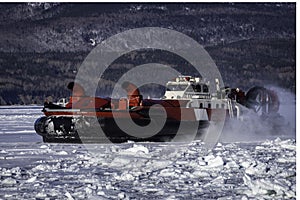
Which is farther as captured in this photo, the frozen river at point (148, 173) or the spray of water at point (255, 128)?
the spray of water at point (255, 128)

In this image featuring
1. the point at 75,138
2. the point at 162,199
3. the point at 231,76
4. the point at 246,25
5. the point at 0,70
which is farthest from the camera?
the point at 246,25

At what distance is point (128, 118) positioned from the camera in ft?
47.5

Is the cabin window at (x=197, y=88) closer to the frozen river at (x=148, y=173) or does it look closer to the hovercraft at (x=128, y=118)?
the hovercraft at (x=128, y=118)

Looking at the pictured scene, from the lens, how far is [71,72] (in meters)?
109

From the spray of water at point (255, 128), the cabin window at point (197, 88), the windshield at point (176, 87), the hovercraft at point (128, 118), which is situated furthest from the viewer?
the windshield at point (176, 87)

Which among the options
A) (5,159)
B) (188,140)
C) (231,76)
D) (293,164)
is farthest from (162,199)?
(231,76)

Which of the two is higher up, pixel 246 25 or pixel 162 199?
pixel 246 25

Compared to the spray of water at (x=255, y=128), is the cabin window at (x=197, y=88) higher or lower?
higher

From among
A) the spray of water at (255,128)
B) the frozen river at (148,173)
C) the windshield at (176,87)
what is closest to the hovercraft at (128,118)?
the spray of water at (255,128)

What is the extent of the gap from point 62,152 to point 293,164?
4319 millimetres

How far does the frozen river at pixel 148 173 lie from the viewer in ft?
24.1

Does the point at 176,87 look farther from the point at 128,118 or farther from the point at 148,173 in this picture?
the point at 148,173

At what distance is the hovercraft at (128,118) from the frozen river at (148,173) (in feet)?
5.63

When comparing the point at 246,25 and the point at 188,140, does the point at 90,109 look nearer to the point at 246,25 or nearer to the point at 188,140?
the point at 188,140
